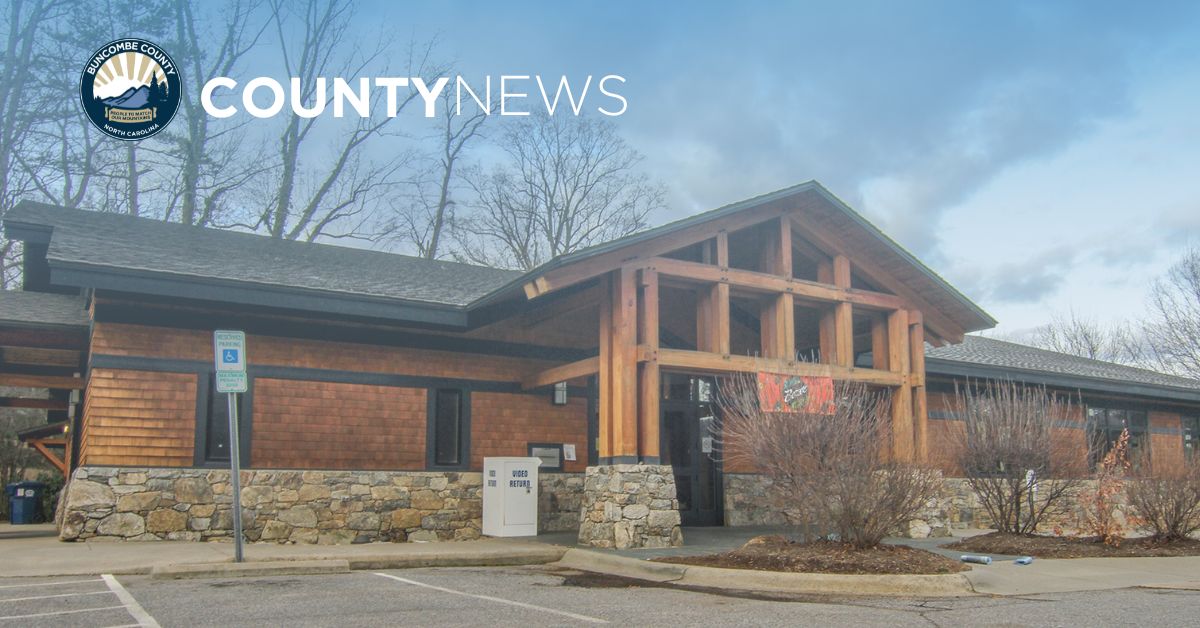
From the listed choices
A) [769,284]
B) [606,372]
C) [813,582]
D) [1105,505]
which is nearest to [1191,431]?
[1105,505]

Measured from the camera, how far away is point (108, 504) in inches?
537

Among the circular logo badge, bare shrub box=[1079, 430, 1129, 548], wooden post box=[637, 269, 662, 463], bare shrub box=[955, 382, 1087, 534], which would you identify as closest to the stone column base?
wooden post box=[637, 269, 662, 463]

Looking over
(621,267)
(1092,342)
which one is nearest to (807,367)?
(621,267)

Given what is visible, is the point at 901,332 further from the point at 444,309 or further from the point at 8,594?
the point at 8,594

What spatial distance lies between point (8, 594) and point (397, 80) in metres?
27.9

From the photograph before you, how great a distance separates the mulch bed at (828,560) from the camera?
34.1 feet

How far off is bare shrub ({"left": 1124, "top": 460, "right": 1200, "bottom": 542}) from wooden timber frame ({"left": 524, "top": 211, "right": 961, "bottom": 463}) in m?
3.12

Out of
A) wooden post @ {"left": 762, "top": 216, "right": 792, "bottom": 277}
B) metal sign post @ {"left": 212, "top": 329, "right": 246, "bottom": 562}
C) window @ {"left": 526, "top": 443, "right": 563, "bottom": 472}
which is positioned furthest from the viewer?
window @ {"left": 526, "top": 443, "right": 563, "bottom": 472}

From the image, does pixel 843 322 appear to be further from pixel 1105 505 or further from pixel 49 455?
pixel 49 455

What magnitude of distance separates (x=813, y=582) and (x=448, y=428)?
8.31 metres

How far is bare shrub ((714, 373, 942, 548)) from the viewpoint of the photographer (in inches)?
435

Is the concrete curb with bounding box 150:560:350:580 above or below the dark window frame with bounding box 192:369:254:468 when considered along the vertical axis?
below

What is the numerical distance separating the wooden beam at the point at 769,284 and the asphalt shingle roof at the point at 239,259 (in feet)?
11.7

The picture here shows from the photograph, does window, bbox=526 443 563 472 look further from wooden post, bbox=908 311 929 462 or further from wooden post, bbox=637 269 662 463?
wooden post, bbox=908 311 929 462
